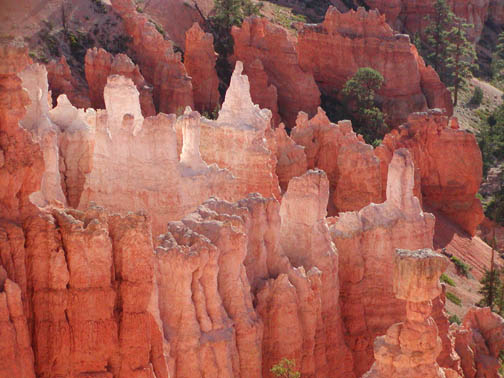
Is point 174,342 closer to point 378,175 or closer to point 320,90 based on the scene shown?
point 378,175

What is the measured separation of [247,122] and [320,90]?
27.1 meters

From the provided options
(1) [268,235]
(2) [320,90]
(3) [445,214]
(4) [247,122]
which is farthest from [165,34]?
(1) [268,235]

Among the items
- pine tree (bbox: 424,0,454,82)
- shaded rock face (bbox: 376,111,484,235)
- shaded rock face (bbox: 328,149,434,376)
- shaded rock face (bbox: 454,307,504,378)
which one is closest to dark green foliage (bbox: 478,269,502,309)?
shaded rock face (bbox: 376,111,484,235)

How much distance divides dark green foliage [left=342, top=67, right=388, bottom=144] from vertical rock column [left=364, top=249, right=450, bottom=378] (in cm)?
3594

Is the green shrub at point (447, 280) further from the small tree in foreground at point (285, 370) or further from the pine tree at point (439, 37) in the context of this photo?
the pine tree at point (439, 37)

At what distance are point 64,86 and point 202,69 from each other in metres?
9.98

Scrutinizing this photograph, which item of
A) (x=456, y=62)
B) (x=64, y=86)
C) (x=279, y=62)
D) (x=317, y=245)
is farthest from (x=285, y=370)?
(x=456, y=62)

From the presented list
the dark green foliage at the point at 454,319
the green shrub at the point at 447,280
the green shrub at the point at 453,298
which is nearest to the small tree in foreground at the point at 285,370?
the dark green foliage at the point at 454,319

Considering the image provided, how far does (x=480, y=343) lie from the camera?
3072 centimetres

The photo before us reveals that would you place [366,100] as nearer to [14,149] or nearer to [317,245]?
[317,245]

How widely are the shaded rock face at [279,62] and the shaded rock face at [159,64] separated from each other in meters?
5.17

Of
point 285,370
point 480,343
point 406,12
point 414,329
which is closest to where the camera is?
point 414,329

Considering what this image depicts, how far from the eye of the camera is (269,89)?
52.2 metres

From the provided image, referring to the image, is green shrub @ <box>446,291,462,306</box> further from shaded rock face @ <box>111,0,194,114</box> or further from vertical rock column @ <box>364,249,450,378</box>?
vertical rock column @ <box>364,249,450,378</box>
